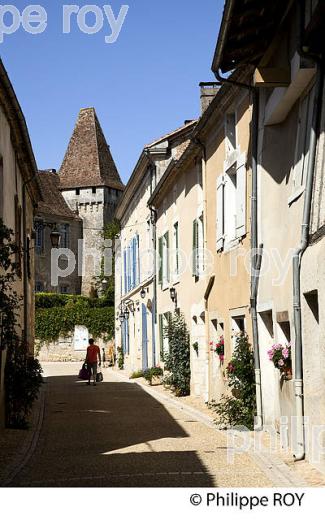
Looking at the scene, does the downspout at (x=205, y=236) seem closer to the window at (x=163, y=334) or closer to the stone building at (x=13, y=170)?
the stone building at (x=13, y=170)

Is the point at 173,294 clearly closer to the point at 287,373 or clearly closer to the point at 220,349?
the point at 220,349

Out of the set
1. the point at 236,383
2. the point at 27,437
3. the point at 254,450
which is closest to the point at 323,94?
the point at 254,450

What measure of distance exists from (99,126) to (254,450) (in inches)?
2511

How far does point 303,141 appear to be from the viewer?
9.52m

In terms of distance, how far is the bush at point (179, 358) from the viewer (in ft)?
59.2

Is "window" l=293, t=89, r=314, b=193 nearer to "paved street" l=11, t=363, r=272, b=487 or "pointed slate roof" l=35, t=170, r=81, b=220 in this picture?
"paved street" l=11, t=363, r=272, b=487

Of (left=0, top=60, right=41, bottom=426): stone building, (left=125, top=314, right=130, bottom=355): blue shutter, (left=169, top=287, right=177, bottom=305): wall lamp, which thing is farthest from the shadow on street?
(left=125, top=314, right=130, bottom=355): blue shutter

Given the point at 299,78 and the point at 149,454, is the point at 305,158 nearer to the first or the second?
the point at 299,78

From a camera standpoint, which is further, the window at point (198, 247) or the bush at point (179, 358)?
the bush at point (179, 358)

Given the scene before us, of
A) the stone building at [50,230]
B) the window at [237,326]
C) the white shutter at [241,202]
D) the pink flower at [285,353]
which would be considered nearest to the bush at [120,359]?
the window at [237,326]

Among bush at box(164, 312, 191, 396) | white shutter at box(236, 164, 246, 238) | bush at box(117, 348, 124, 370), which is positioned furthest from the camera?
bush at box(117, 348, 124, 370)

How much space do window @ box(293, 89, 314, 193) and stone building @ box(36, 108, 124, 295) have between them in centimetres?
5278

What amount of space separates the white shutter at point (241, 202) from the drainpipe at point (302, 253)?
365 centimetres

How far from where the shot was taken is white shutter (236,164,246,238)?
12578 mm
